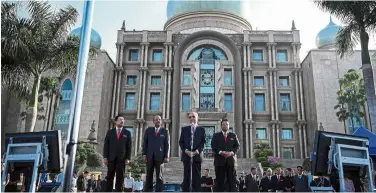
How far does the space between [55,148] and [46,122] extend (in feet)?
106

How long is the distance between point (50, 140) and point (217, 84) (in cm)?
3132

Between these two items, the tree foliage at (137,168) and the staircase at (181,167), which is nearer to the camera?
the tree foliage at (137,168)

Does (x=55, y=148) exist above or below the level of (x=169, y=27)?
below

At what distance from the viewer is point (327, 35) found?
4312 cm

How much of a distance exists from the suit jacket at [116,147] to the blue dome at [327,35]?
3933 cm

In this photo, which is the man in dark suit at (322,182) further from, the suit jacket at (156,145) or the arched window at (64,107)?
the arched window at (64,107)

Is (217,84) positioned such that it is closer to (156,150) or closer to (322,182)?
(322,182)

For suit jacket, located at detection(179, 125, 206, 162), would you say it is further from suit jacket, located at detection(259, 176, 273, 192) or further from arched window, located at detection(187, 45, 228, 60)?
arched window, located at detection(187, 45, 228, 60)

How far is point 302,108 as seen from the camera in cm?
3644

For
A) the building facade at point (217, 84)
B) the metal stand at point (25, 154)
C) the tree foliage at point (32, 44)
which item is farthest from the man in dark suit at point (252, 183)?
the building facade at point (217, 84)

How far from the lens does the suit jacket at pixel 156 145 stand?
847 cm

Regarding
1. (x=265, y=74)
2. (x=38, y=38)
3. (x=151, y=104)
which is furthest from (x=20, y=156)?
(x=265, y=74)

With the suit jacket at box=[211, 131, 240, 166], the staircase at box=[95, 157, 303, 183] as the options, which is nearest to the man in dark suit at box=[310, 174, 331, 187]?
the suit jacket at box=[211, 131, 240, 166]

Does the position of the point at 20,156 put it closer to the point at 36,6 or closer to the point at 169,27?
the point at 36,6
